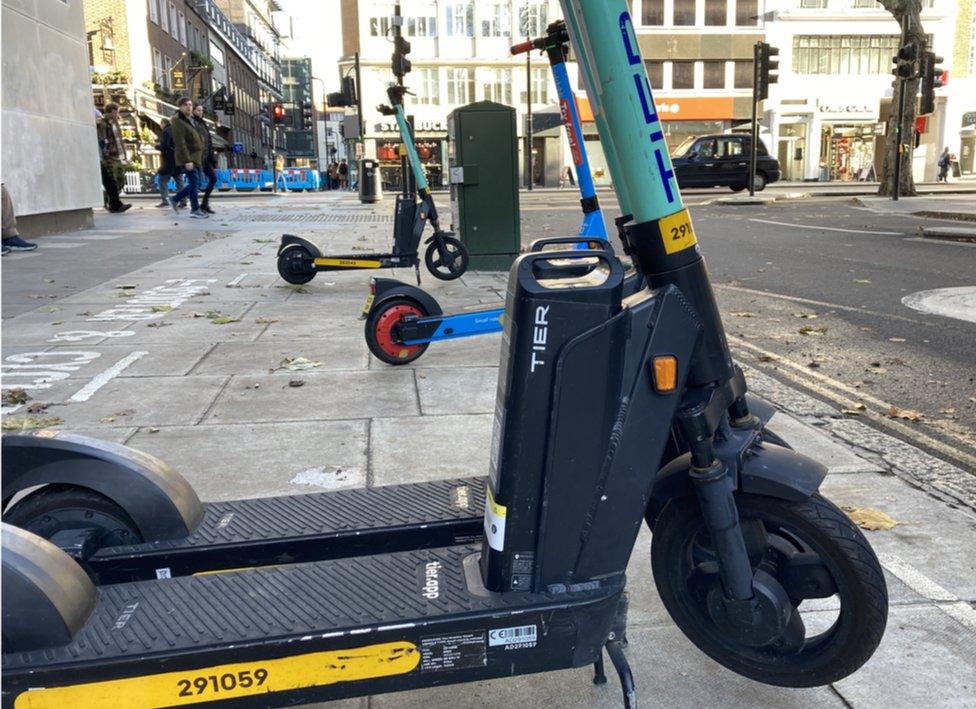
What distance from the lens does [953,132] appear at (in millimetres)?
50188

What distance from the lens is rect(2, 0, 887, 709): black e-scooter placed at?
5.63ft

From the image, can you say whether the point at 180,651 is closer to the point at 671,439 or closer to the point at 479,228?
the point at 671,439

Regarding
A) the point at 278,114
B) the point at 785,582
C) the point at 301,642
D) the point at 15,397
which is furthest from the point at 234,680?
the point at 278,114

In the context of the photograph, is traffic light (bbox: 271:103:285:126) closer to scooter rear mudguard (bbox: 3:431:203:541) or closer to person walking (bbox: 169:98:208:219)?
person walking (bbox: 169:98:208:219)

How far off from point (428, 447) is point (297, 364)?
1.93m

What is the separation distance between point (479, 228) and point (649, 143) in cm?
883

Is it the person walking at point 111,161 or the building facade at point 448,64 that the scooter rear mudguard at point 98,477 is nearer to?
the person walking at point 111,161

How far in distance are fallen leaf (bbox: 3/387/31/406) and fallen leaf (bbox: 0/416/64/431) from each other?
0.27 metres

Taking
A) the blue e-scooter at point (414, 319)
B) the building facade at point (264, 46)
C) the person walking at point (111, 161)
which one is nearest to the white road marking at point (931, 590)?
the blue e-scooter at point (414, 319)

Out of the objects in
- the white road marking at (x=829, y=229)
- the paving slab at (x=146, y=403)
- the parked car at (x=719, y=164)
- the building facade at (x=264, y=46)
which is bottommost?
the paving slab at (x=146, y=403)

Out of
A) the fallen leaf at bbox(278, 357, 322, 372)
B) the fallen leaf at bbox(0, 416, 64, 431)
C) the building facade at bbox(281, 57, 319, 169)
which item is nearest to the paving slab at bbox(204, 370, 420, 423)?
the fallen leaf at bbox(278, 357, 322, 372)

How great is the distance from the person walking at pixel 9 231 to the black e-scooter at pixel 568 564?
11176 millimetres

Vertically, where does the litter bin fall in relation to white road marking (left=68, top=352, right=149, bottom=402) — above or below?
above

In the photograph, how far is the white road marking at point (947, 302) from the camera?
7.07m
